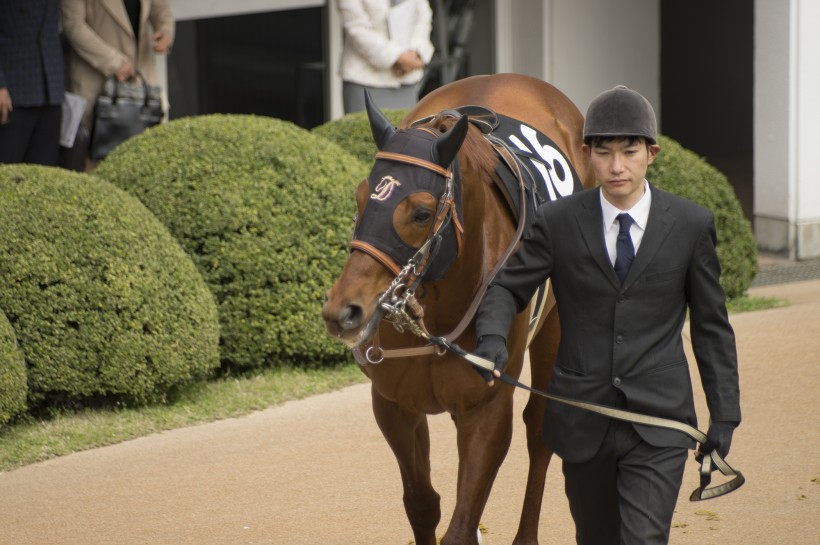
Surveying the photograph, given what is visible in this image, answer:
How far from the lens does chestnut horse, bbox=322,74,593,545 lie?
3.38 m

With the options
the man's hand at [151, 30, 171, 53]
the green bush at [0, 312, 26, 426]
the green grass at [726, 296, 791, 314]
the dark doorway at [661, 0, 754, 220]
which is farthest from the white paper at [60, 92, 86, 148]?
the dark doorway at [661, 0, 754, 220]

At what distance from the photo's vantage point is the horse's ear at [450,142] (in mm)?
3502

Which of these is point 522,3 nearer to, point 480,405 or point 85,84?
point 85,84

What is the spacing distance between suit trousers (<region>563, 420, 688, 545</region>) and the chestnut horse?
429mm

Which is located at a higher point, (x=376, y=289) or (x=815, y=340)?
(x=376, y=289)

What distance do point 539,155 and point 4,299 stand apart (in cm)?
279

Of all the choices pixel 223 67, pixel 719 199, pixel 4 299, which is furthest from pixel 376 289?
pixel 223 67

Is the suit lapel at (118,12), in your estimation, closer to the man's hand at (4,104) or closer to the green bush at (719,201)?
the man's hand at (4,104)

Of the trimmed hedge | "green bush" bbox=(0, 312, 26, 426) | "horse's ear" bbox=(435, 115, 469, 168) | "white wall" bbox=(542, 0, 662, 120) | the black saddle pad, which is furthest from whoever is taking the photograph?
"white wall" bbox=(542, 0, 662, 120)

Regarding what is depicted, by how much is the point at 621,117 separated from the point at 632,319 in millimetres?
540

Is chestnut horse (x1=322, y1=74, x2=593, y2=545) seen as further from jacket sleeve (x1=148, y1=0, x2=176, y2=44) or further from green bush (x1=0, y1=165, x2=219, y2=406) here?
jacket sleeve (x1=148, y1=0, x2=176, y2=44)

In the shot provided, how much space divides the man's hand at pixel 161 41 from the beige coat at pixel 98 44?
0.19 feet

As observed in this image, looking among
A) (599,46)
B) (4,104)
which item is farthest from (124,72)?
(599,46)

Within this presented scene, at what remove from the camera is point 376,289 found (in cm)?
335
